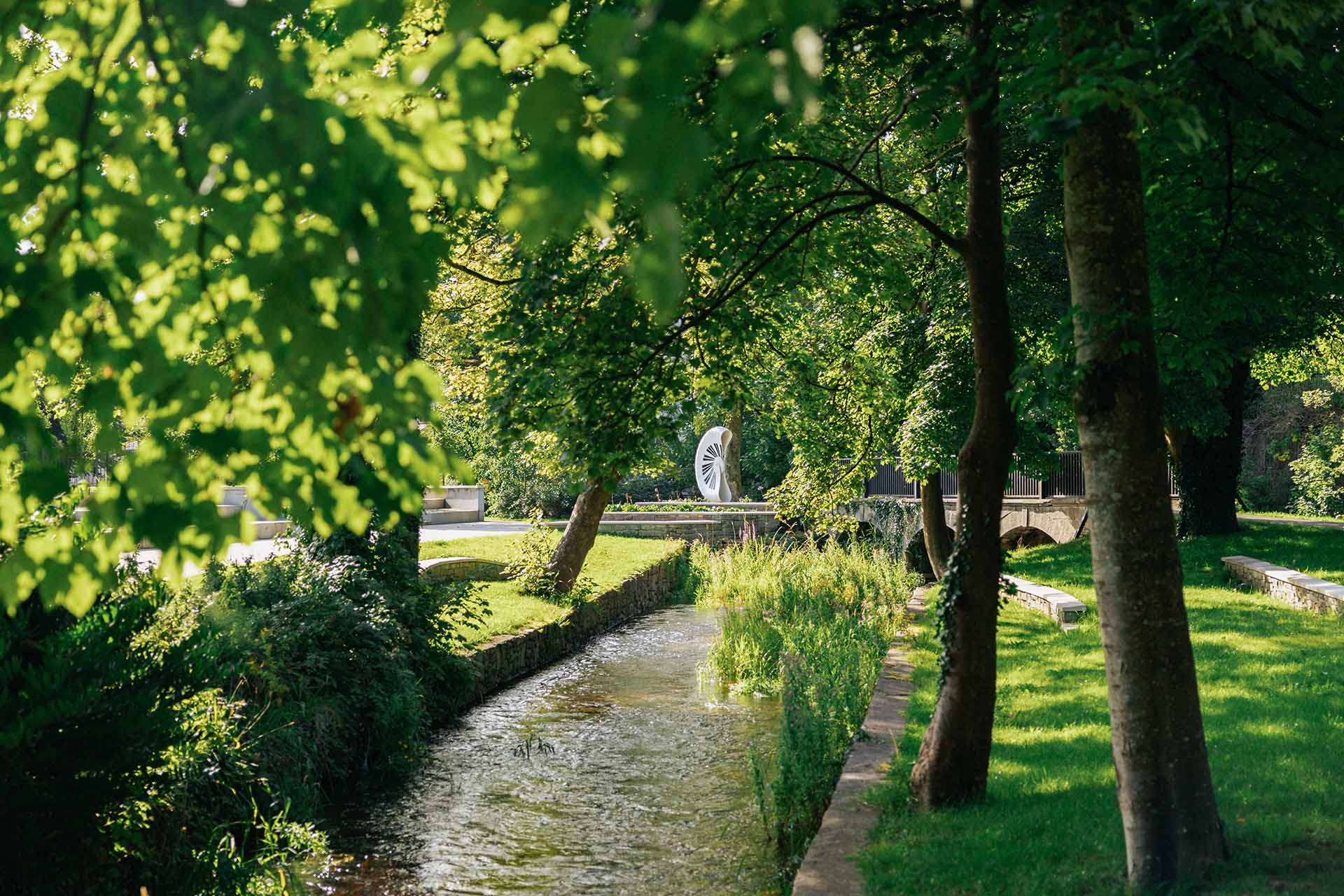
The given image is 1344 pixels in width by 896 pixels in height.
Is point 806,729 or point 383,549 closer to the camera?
point 806,729

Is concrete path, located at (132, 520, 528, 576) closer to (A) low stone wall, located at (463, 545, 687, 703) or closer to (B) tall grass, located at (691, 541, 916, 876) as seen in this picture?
(A) low stone wall, located at (463, 545, 687, 703)

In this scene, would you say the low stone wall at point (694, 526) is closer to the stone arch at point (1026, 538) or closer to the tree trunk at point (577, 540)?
the stone arch at point (1026, 538)

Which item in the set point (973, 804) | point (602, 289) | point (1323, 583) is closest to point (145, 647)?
point (602, 289)

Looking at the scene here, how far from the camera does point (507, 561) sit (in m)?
18.2

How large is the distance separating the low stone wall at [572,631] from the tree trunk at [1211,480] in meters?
9.49

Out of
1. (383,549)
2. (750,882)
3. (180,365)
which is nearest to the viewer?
(180,365)

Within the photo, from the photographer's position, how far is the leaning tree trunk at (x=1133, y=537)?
487cm

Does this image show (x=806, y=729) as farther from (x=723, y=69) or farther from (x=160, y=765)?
(x=723, y=69)

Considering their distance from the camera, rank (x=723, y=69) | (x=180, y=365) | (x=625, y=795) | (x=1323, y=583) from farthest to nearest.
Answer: (x=1323, y=583) < (x=625, y=795) < (x=180, y=365) < (x=723, y=69)

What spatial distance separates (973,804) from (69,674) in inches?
190

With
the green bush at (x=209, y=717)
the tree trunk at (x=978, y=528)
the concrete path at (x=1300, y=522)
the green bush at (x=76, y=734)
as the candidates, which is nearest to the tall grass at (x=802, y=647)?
the tree trunk at (x=978, y=528)

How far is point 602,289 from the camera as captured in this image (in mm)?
7812

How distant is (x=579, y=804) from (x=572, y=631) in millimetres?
7504

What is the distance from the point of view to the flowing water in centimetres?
723
